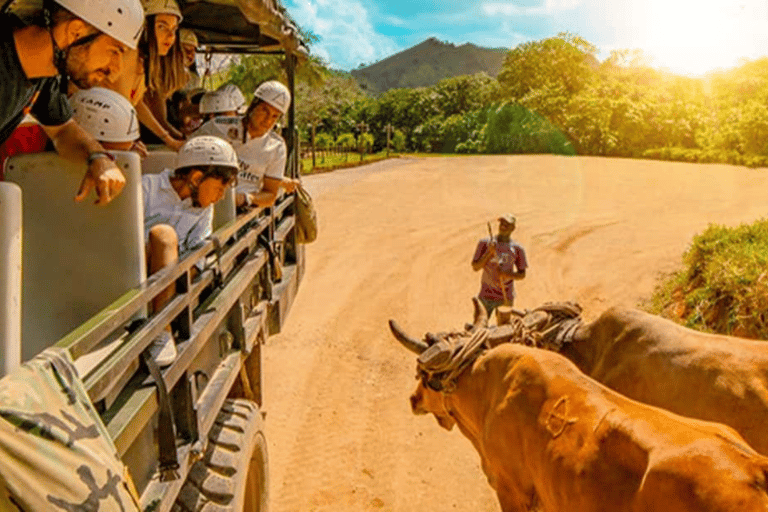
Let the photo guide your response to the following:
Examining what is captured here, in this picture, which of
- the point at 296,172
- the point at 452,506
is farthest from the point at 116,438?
the point at 296,172

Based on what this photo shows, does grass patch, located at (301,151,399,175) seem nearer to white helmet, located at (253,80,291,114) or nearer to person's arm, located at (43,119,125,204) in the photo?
white helmet, located at (253,80,291,114)

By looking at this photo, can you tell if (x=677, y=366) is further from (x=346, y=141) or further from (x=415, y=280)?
(x=346, y=141)

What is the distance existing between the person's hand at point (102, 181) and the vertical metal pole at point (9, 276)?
2.08ft

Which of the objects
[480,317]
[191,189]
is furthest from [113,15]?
[480,317]

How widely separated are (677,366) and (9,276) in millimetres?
4172

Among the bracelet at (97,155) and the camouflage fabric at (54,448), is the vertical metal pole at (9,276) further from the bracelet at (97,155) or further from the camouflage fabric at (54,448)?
the bracelet at (97,155)

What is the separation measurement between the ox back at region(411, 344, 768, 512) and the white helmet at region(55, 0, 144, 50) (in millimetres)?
2835

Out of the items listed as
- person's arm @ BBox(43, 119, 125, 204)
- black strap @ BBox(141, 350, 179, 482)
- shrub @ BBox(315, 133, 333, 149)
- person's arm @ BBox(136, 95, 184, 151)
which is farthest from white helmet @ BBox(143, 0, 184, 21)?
shrub @ BBox(315, 133, 333, 149)

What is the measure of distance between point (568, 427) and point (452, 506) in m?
2.58

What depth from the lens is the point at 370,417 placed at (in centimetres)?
805

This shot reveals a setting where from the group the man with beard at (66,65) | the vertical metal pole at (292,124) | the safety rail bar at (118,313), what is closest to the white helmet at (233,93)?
the vertical metal pole at (292,124)

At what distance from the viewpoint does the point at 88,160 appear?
3000 mm

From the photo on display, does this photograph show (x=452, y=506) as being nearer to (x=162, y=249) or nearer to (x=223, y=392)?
(x=223, y=392)

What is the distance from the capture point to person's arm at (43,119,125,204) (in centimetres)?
291
